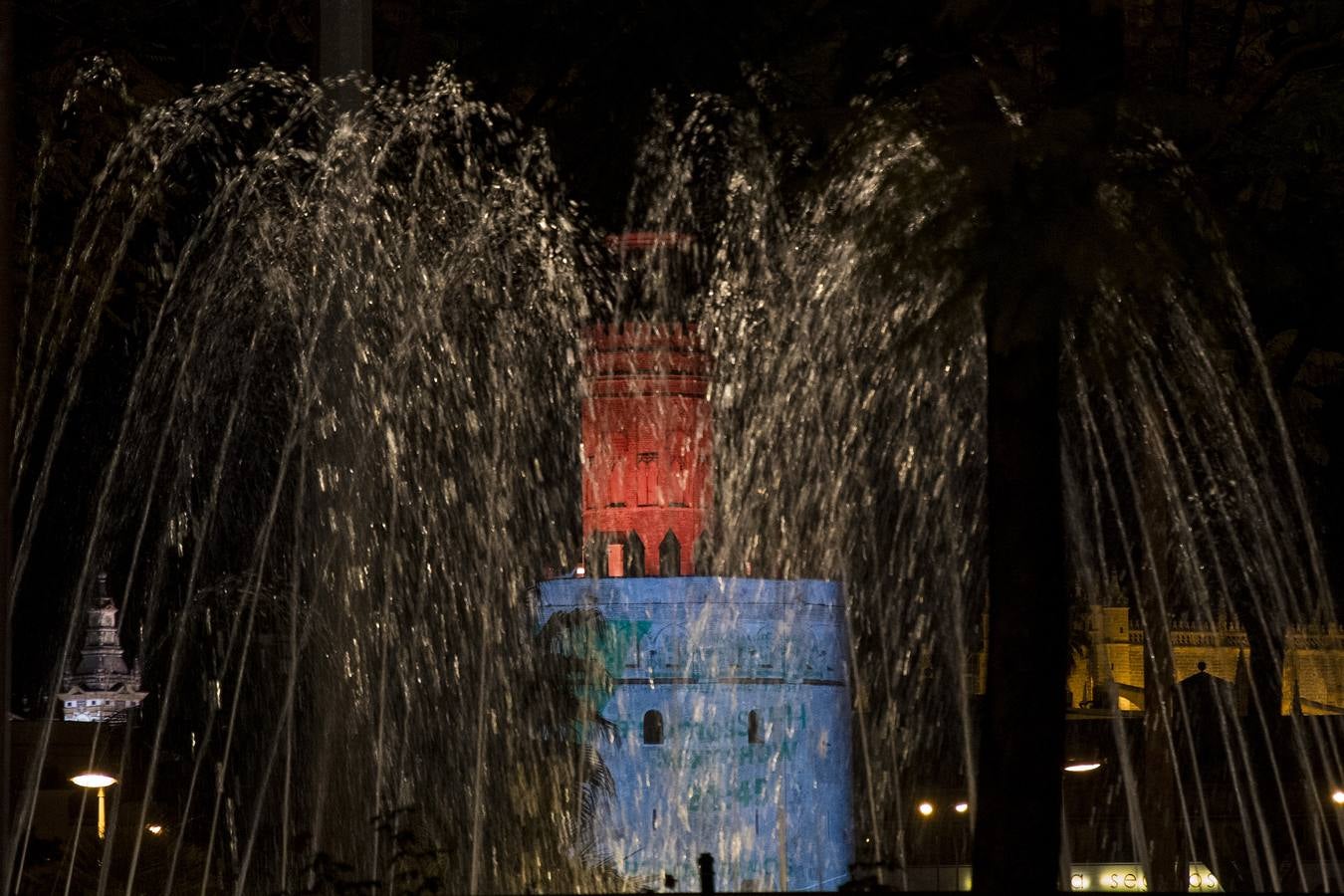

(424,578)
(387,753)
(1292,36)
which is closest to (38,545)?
(424,578)

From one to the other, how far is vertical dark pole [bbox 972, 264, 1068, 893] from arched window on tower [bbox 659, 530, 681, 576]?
78.6ft

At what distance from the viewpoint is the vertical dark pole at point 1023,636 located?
984 centimetres

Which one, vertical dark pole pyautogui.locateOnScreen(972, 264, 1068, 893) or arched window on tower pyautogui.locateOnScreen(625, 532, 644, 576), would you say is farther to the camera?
arched window on tower pyautogui.locateOnScreen(625, 532, 644, 576)

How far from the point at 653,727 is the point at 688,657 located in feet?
4.26

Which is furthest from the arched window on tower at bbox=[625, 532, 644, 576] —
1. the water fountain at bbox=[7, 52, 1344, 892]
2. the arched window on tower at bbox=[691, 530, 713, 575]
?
the water fountain at bbox=[7, 52, 1344, 892]

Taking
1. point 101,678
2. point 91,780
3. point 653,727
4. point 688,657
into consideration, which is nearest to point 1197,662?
point 688,657

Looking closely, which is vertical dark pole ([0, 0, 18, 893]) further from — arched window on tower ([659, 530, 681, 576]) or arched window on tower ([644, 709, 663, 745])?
arched window on tower ([644, 709, 663, 745])

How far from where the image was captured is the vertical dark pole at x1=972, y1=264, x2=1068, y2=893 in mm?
9844

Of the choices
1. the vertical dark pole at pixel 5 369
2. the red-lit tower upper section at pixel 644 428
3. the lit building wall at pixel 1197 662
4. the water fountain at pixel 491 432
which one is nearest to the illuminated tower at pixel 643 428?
the red-lit tower upper section at pixel 644 428

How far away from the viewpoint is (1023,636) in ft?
32.7

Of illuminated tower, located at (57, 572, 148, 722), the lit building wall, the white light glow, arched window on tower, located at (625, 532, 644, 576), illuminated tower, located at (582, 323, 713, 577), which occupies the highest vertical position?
the lit building wall

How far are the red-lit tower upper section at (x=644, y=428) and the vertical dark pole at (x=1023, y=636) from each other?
22443 millimetres

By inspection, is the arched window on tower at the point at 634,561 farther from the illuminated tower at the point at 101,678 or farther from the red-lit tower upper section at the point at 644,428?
the illuminated tower at the point at 101,678

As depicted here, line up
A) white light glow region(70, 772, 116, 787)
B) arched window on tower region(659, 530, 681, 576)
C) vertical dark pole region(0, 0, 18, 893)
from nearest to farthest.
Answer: vertical dark pole region(0, 0, 18, 893) < white light glow region(70, 772, 116, 787) < arched window on tower region(659, 530, 681, 576)
